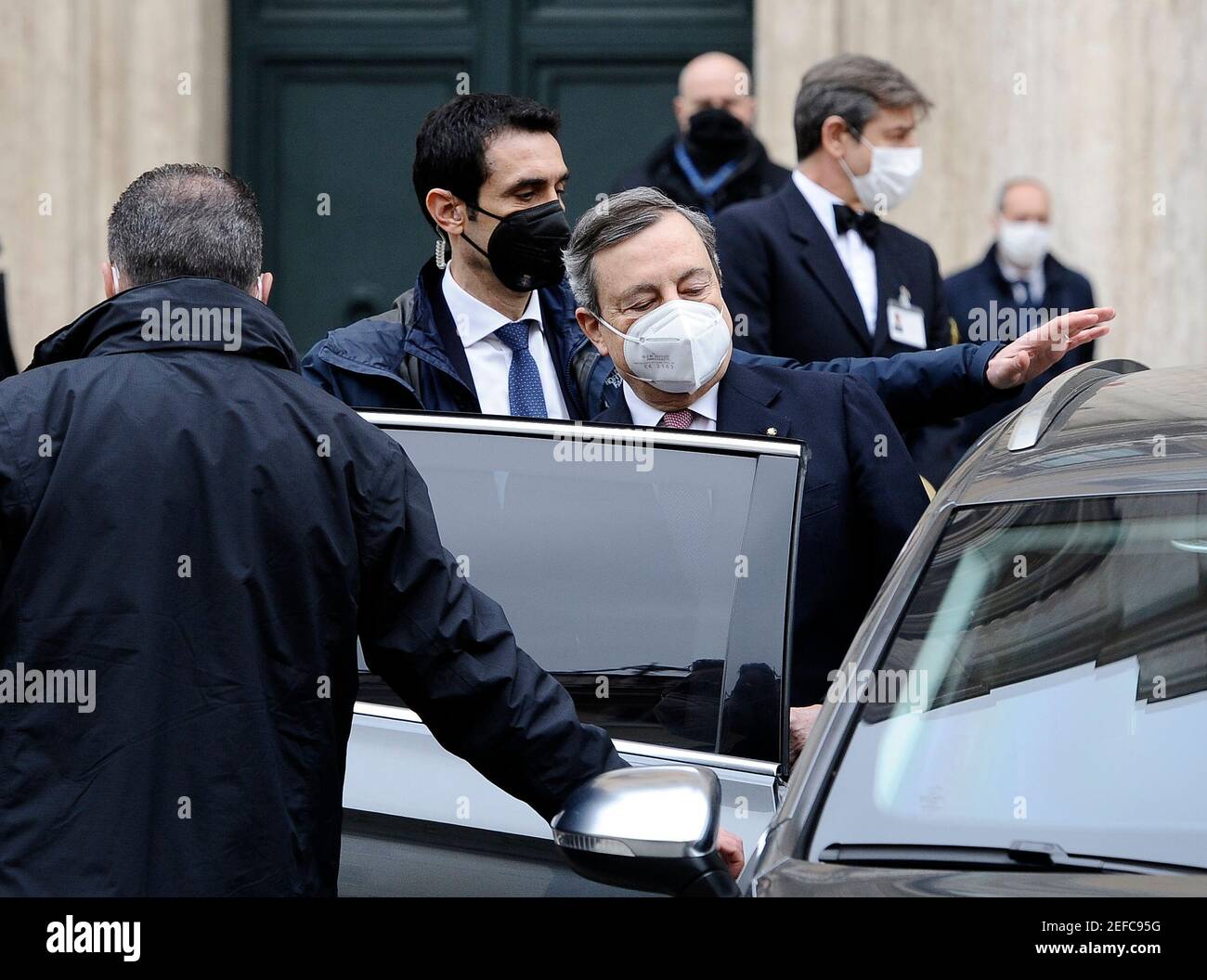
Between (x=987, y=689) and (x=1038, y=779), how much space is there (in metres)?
0.19

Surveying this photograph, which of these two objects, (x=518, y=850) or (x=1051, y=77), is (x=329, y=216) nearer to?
(x=1051, y=77)

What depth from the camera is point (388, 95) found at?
29.2ft

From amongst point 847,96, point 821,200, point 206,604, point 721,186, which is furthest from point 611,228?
point 721,186

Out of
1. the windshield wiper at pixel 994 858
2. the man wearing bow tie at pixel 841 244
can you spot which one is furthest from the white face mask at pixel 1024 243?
the windshield wiper at pixel 994 858

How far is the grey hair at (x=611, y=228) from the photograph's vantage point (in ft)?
12.6

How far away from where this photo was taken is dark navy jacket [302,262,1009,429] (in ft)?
13.0

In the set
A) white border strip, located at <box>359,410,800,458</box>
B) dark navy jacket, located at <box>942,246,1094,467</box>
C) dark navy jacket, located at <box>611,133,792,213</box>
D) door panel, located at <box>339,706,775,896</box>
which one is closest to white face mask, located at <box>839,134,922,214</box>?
dark navy jacket, located at <box>611,133,792,213</box>

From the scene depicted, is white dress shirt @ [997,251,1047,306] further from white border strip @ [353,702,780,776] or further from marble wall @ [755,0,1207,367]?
white border strip @ [353,702,780,776]

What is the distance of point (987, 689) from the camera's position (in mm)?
2572

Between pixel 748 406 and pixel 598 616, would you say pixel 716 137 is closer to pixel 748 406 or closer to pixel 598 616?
pixel 748 406

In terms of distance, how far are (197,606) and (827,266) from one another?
320cm

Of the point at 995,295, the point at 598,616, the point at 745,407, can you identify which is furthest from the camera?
the point at 995,295

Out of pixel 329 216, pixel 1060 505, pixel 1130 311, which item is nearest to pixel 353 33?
pixel 329 216

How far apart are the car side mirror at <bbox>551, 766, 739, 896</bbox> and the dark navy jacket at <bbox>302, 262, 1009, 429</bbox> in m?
1.57
